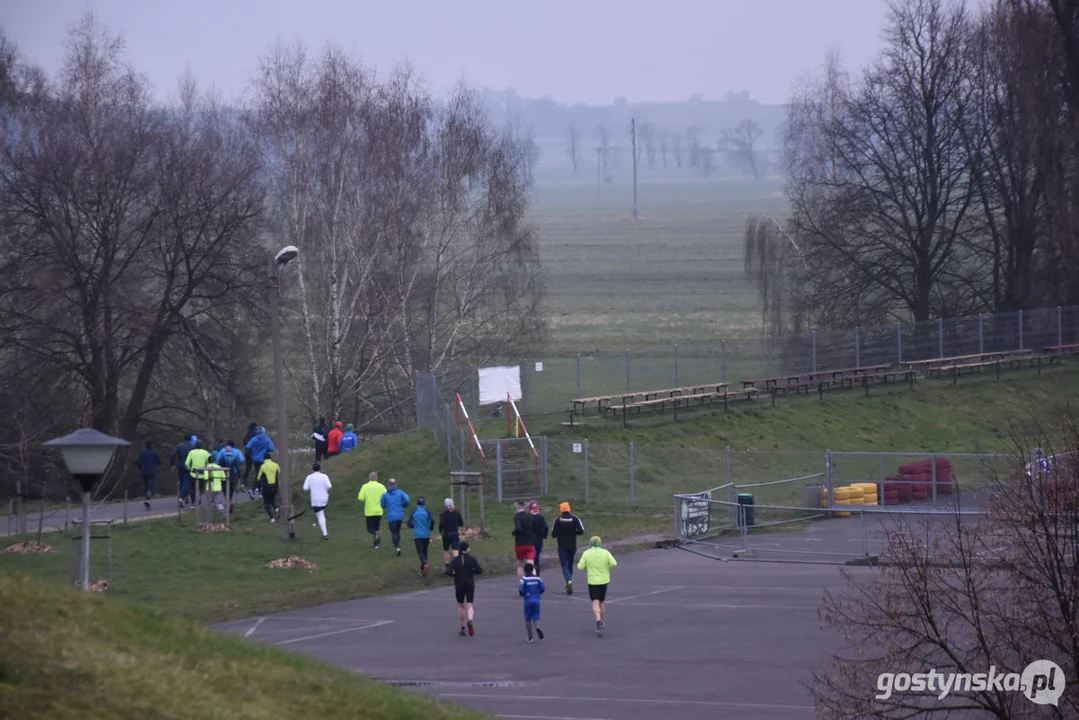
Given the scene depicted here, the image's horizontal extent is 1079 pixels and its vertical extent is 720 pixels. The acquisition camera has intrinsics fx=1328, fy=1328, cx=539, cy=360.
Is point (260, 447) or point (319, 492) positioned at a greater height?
point (260, 447)

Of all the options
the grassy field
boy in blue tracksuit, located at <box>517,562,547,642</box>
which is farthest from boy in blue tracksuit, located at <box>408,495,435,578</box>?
the grassy field

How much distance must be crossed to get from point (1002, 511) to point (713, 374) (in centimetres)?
3213

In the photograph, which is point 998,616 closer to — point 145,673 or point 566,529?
point 145,673

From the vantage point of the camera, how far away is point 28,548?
2578cm

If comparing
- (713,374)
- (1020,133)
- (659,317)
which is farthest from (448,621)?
(659,317)

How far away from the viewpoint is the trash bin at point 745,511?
2962 cm

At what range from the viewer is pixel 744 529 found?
2892 centimetres

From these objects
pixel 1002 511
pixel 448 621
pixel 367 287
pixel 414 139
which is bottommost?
pixel 448 621

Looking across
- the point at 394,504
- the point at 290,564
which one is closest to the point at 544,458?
the point at 394,504

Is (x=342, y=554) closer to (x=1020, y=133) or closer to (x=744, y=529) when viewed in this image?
(x=744, y=529)

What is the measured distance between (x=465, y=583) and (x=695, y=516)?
37.4 feet

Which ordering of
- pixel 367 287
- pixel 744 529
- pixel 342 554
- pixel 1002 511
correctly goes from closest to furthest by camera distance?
pixel 1002 511 → pixel 342 554 → pixel 744 529 → pixel 367 287

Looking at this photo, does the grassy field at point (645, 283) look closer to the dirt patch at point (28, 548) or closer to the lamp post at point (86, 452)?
the dirt patch at point (28, 548)

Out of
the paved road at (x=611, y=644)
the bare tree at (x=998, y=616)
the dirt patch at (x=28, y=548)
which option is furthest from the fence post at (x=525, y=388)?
the bare tree at (x=998, y=616)
